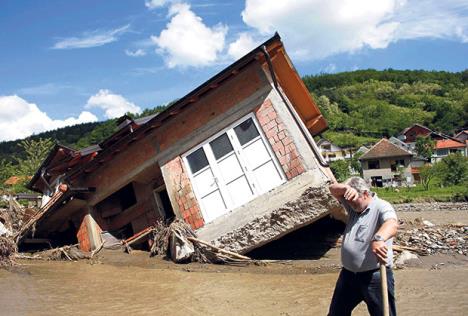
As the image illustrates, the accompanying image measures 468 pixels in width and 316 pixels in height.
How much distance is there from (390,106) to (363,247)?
6716 inches

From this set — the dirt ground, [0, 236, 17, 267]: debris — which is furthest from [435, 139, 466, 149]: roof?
[0, 236, 17, 267]: debris

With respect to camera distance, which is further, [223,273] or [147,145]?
[147,145]

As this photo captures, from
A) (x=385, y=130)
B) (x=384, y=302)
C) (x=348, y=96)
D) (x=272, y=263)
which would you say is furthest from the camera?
(x=348, y=96)

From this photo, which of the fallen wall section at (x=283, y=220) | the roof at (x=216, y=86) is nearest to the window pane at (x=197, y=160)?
the roof at (x=216, y=86)

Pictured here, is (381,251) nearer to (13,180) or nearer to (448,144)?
(13,180)

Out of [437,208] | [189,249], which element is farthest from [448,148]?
[189,249]

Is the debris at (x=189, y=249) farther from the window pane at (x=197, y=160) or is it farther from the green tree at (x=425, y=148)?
the green tree at (x=425, y=148)

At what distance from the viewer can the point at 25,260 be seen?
44.2 ft

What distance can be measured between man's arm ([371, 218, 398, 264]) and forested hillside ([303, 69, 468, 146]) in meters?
114

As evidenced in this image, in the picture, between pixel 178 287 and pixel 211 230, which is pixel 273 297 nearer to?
pixel 178 287

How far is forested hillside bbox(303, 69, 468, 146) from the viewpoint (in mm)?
138200

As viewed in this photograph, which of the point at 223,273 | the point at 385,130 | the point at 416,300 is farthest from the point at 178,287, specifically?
the point at 385,130

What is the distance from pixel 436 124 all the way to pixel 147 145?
5675 inches

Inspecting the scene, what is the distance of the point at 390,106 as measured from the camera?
164250 mm
